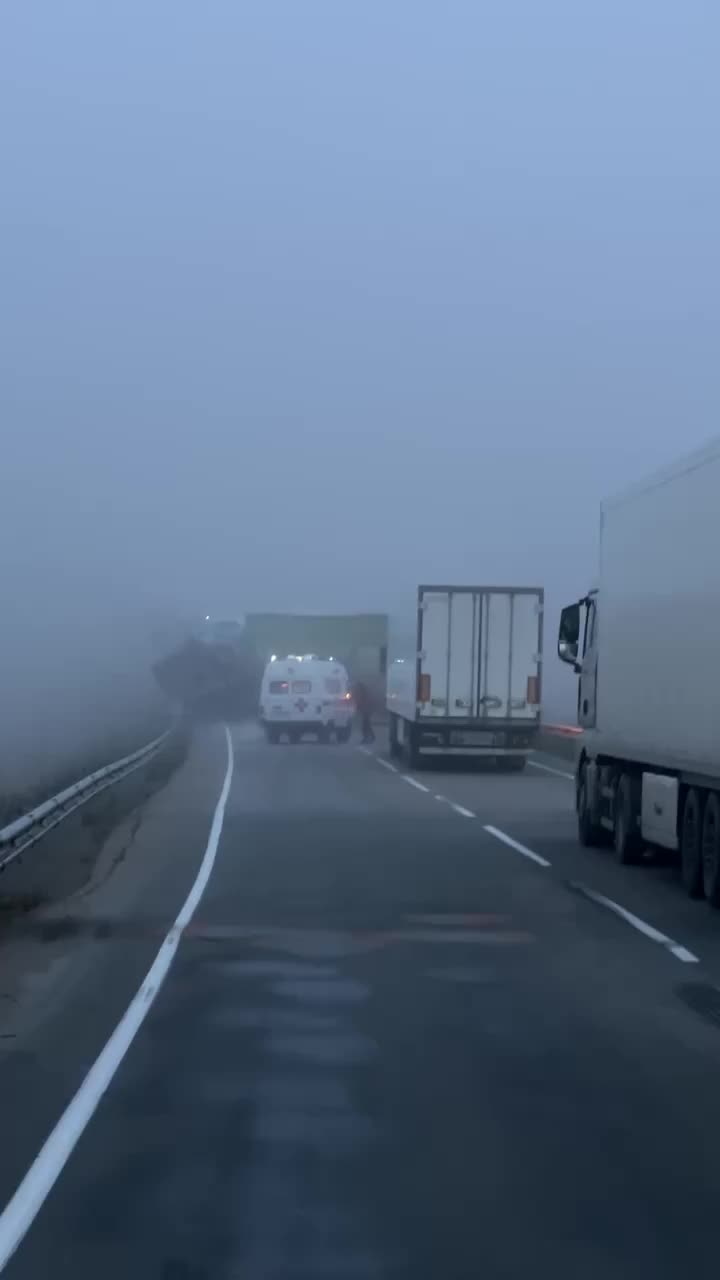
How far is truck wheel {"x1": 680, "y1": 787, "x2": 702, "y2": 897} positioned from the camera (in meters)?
17.9

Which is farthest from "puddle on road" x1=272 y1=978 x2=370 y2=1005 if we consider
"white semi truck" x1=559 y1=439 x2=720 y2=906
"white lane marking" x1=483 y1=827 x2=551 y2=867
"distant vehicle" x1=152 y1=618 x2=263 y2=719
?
"distant vehicle" x1=152 y1=618 x2=263 y2=719

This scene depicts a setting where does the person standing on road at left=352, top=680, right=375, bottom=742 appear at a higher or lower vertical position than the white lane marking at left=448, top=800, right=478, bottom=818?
higher

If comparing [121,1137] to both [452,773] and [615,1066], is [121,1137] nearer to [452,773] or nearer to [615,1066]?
[615,1066]

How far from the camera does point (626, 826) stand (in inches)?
831

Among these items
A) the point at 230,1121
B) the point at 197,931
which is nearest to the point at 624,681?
the point at 197,931

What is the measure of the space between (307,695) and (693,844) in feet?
125

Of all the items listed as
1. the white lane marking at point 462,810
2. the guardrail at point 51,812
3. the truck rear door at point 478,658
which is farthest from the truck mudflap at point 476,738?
the white lane marking at point 462,810

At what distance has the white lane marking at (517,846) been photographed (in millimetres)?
21734

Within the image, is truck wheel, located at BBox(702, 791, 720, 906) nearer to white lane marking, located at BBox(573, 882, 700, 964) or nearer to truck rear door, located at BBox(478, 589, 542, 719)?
white lane marking, located at BBox(573, 882, 700, 964)

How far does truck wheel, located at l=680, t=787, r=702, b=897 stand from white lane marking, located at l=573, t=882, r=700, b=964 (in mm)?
739

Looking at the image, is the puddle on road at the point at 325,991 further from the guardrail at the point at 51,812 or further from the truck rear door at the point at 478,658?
the truck rear door at the point at 478,658

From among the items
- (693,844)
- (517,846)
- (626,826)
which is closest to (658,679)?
(693,844)

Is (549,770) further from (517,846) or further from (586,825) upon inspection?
(586,825)

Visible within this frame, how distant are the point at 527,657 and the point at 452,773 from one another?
292 centimetres
